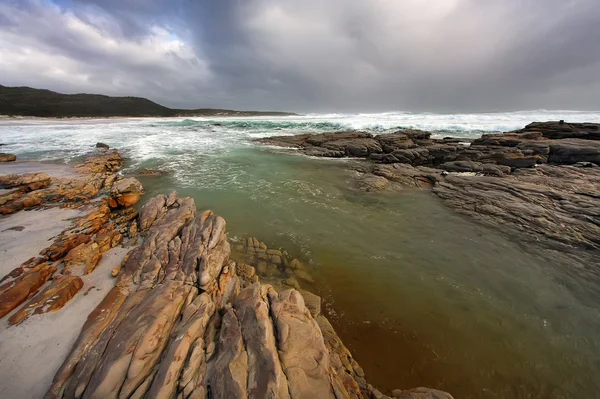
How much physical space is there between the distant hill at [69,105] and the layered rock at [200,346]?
9063cm

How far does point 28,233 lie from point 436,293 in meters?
10.7

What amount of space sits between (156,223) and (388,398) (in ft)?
22.5

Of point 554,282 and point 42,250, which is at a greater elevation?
point 42,250

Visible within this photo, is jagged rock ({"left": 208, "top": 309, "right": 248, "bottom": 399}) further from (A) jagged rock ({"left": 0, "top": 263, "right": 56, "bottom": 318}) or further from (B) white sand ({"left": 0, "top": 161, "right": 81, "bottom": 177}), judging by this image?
(B) white sand ({"left": 0, "top": 161, "right": 81, "bottom": 177})

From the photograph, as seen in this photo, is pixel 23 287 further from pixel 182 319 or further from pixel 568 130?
pixel 568 130

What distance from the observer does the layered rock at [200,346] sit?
2793 mm

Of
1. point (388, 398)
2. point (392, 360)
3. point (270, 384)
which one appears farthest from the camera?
point (392, 360)

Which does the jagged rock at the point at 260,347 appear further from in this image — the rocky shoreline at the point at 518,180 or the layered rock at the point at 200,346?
the rocky shoreline at the point at 518,180

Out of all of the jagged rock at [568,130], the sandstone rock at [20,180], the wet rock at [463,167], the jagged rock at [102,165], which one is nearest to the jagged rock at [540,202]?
the wet rock at [463,167]

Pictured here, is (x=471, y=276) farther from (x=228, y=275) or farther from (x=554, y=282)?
(x=228, y=275)

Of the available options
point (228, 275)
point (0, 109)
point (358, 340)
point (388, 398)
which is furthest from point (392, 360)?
point (0, 109)

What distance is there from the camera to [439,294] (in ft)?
18.0

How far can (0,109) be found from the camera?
62.7m

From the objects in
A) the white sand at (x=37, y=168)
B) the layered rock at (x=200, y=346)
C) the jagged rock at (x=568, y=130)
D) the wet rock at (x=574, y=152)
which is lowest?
the white sand at (x=37, y=168)
